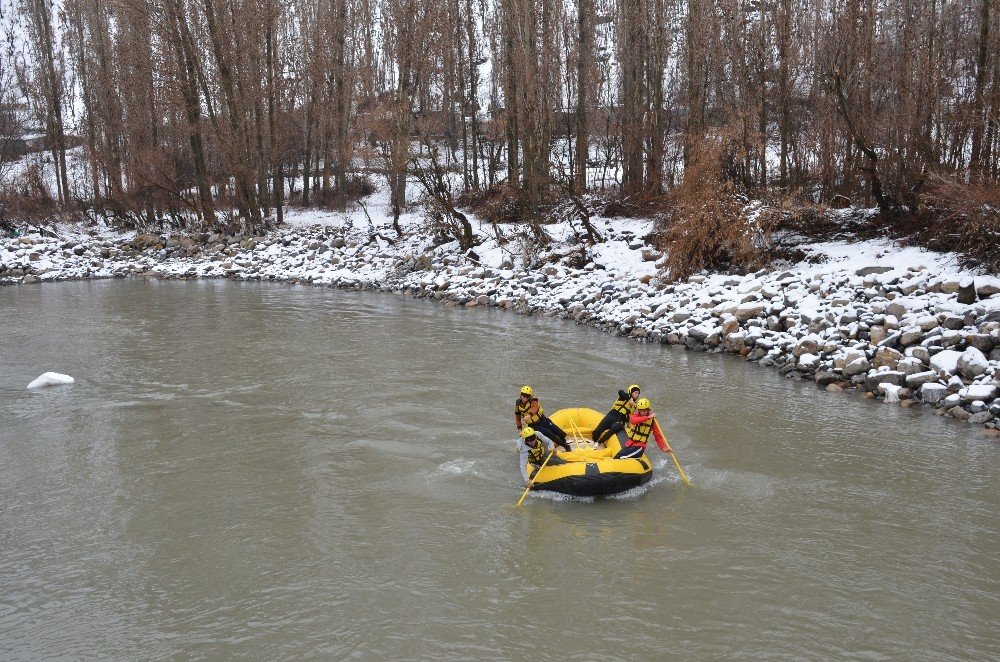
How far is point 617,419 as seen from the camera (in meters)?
8.30

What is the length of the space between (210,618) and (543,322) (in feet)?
38.4

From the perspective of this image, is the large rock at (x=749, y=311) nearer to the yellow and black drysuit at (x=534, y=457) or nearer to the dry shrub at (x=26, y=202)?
the yellow and black drysuit at (x=534, y=457)

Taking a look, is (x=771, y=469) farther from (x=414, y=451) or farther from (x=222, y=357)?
(x=222, y=357)

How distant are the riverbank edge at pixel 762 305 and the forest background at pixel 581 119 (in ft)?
3.51

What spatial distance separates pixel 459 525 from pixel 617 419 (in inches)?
96.6

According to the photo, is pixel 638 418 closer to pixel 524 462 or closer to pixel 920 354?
pixel 524 462

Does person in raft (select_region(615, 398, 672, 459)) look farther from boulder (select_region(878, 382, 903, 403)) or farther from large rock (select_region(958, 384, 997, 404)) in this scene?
large rock (select_region(958, 384, 997, 404))

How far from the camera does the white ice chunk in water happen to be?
11.1 metres

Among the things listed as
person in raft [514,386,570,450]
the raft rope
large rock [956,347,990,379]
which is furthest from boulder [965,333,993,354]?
person in raft [514,386,570,450]

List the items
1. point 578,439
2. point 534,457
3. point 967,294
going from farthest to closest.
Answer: point 967,294 → point 578,439 → point 534,457

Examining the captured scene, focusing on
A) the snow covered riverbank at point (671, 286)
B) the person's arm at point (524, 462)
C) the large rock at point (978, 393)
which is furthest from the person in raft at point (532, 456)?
the large rock at point (978, 393)

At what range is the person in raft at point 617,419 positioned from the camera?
8273 millimetres

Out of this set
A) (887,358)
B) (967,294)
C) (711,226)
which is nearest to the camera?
(887,358)

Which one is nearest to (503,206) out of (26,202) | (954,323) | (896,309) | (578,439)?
(896,309)
